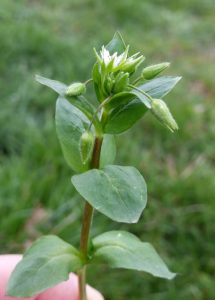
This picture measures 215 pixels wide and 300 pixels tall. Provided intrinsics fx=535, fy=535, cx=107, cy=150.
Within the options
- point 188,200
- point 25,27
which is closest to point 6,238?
point 188,200

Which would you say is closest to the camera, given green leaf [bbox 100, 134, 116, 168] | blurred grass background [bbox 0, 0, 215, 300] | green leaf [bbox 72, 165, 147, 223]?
green leaf [bbox 72, 165, 147, 223]

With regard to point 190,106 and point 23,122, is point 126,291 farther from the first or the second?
point 190,106

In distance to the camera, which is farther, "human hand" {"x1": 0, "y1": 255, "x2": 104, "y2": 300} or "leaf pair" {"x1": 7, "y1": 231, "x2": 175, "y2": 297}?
"human hand" {"x1": 0, "y1": 255, "x2": 104, "y2": 300}

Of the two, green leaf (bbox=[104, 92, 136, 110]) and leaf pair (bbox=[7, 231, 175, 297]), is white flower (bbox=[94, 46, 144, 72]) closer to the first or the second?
green leaf (bbox=[104, 92, 136, 110])

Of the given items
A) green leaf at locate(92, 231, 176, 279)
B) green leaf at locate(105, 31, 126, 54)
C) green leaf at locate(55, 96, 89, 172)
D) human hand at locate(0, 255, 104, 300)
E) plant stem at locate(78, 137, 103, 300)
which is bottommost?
human hand at locate(0, 255, 104, 300)

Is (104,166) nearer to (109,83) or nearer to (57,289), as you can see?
(109,83)

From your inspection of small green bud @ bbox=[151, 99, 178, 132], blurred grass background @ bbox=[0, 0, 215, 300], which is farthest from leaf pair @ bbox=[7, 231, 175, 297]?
blurred grass background @ bbox=[0, 0, 215, 300]

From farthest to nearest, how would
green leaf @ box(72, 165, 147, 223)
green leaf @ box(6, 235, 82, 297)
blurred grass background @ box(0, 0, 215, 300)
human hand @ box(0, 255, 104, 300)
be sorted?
1. blurred grass background @ box(0, 0, 215, 300)
2. human hand @ box(0, 255, 104, 300)
3. green leaf @ box(6, 235, 82, 297)
4. green leaf @ box(72, 165, 147, 223)
